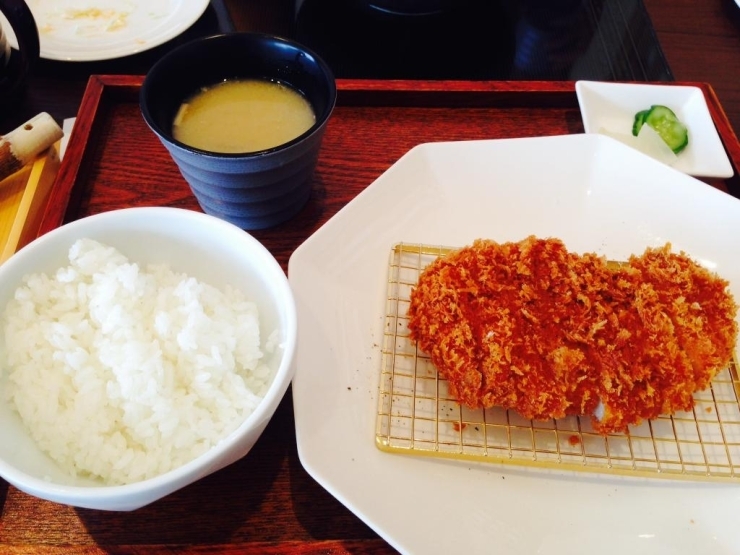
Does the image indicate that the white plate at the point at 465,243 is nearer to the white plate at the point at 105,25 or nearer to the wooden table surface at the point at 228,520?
the wooden table surface at the point at 228,520

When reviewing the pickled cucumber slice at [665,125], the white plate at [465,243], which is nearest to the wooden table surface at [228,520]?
the white plate at [465,243]

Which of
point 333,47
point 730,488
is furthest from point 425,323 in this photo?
point 333,47

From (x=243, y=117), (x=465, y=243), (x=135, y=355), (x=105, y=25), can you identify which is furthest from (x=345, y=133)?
(x=105, y=25)

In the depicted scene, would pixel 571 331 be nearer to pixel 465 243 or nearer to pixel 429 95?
pixel 465 243

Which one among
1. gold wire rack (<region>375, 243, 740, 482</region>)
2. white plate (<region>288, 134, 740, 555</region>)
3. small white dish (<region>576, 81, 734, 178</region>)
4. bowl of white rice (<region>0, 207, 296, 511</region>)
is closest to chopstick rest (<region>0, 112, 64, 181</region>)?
bowl of white rice (<region>0, 207, 296, 511</region>)

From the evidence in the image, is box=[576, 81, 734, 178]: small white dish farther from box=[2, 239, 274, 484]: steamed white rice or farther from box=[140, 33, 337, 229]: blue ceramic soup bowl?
box=[2, 239, 274, 484]: steamed white rice
